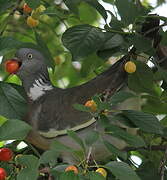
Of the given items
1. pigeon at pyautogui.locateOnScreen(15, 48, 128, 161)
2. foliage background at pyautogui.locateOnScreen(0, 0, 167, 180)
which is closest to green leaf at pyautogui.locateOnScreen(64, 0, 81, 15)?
foliage background at pyautogui.locateOnScreen(0, 0, 167, 180)

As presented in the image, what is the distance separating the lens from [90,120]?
1.78m

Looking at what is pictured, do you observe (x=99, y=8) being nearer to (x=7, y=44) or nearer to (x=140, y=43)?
(x=140, y=43)

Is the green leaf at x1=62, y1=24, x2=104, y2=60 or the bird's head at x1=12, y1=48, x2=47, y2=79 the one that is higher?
the green leaf at x1=62, y1=24, x2=104, y2=60

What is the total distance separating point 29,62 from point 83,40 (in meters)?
0.41

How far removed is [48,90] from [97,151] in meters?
0.37

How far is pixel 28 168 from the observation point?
1.29 metres

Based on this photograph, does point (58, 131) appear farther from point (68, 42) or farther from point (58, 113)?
point (68, 42)

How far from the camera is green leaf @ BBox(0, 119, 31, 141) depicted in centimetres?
140

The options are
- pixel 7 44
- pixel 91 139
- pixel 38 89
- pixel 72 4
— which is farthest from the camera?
pixel 38 89

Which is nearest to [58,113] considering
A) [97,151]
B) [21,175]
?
[97,151]

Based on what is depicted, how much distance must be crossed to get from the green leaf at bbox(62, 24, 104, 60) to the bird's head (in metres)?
0.34

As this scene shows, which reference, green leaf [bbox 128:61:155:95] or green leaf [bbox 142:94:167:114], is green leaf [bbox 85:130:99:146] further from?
green leaf [bbox 142:94:167:114]

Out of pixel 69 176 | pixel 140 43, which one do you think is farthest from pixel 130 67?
pixel 69 176

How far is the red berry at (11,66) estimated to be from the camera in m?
1.92
